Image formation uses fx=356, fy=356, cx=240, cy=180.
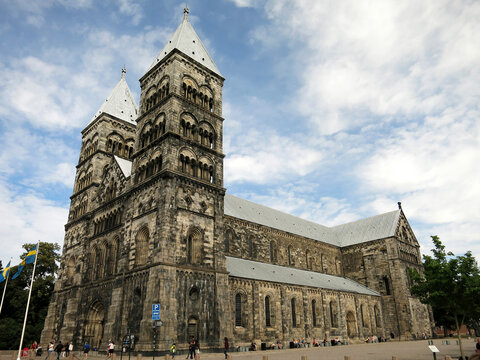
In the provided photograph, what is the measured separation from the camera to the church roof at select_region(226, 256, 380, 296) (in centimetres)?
3634

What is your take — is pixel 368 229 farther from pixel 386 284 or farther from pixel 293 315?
pixel 293 315

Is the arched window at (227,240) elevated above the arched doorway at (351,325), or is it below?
above

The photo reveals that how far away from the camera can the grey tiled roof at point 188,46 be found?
38.4 metres

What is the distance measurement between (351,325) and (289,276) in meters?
11.2

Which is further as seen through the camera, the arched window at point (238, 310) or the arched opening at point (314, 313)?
the arched opening at point (314, 313)

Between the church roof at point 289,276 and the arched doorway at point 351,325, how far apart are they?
10.4ft

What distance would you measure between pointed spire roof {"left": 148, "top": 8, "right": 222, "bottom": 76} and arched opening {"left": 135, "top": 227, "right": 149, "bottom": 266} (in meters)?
19.1

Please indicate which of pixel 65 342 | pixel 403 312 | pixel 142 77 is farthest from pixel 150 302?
pixel 403 312

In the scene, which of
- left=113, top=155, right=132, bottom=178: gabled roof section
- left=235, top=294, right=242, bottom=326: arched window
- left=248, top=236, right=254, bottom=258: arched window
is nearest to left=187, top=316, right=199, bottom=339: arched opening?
left=235, top=294, right=242, bottom=326: arched window

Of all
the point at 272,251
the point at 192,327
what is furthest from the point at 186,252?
the point at 272,251

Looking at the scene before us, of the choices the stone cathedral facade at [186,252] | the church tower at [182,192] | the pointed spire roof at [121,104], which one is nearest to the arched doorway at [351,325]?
the stone cathedral facade at [186,252]

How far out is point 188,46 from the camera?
39.0m

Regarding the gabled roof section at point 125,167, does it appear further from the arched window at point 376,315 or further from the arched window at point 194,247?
the arched window at point 376,315

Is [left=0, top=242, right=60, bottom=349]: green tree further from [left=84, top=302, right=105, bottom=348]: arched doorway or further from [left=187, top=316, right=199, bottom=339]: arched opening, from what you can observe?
[left=187, top=316, right=199, bottom=339]: arched opening
